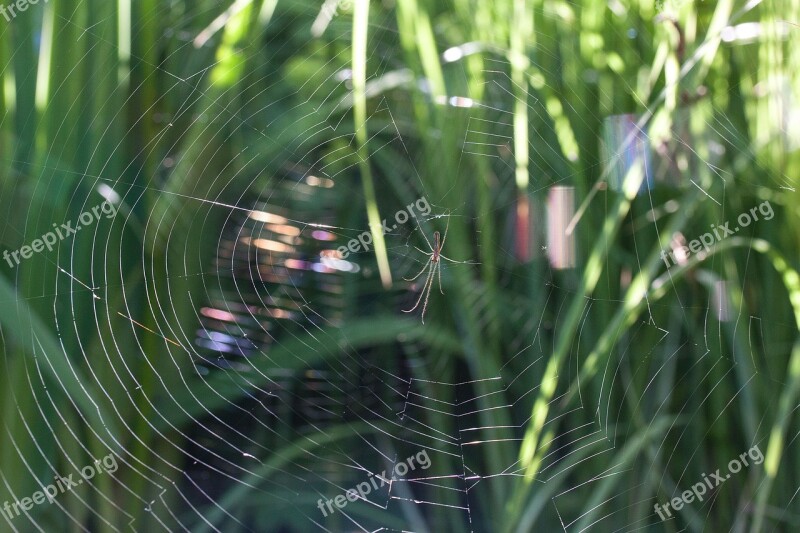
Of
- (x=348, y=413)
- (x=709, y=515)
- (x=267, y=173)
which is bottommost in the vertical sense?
(x=709, y=515)

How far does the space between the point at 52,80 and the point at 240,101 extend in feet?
0.45

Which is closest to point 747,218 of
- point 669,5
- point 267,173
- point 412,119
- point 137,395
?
point 669,5

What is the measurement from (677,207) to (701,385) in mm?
150

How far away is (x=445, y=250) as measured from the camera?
1.97 ft

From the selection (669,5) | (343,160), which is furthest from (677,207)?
(343,160)

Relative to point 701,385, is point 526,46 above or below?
above

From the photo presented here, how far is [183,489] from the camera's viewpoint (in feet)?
1.81

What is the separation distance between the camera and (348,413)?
0.58 m

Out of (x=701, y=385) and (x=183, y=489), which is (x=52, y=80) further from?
(x=701, y=385)

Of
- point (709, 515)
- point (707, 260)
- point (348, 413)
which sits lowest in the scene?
point (709, 515)

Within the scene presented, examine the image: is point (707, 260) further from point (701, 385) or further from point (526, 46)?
point (526, 46)

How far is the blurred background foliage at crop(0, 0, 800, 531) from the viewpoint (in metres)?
0.52

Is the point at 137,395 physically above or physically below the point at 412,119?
below

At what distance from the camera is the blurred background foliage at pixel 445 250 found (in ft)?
1.70
